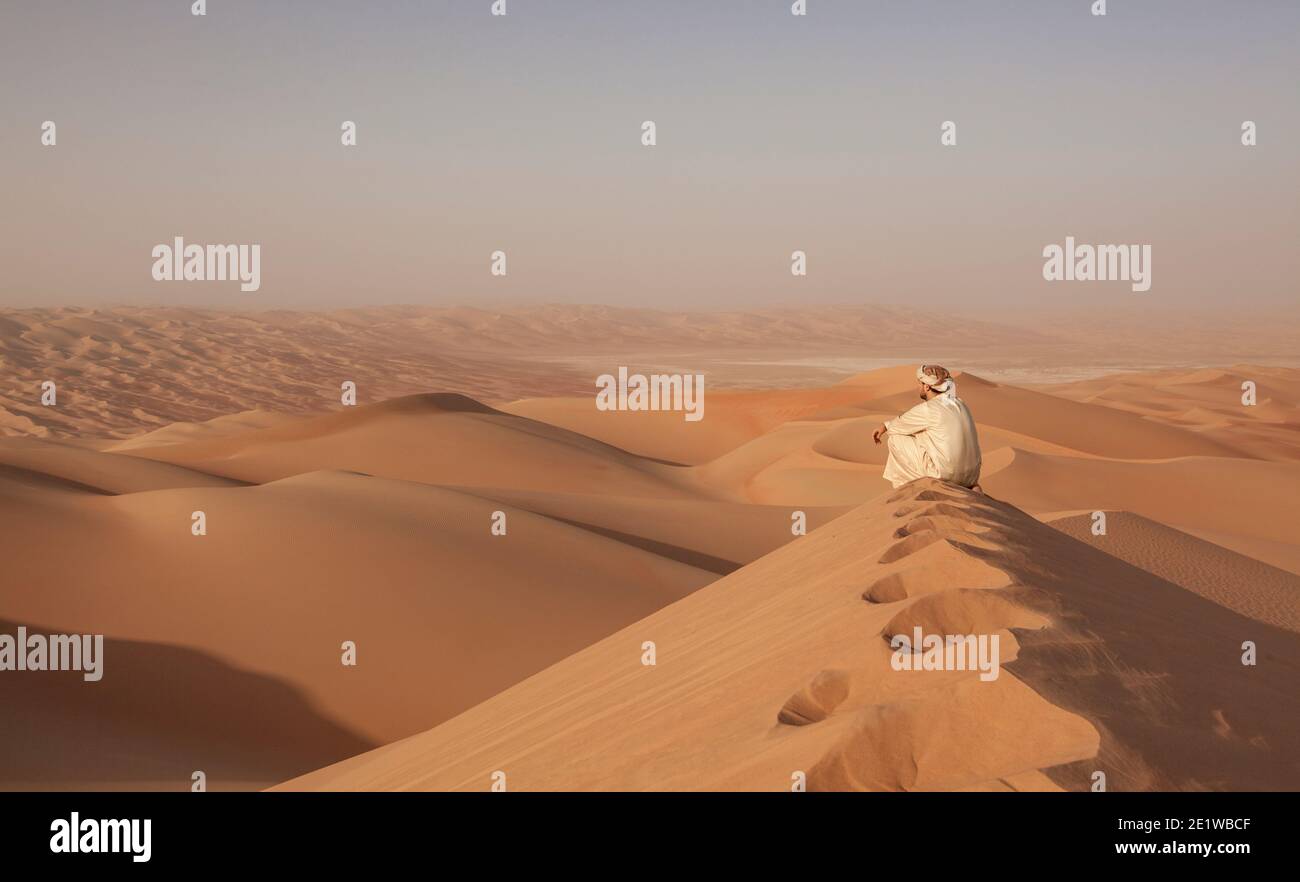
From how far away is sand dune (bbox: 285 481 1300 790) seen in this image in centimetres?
319

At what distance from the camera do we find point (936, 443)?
24.8ft

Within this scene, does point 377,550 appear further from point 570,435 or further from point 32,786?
point 570,435

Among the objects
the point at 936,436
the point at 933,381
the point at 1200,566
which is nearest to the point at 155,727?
the point at 936,436

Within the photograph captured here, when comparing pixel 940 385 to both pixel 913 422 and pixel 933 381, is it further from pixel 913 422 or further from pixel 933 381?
pixel 913 422

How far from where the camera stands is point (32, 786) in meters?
7.80

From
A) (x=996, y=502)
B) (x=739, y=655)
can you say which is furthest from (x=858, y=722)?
(x=996, y=502)

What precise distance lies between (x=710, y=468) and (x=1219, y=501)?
13.1 metres

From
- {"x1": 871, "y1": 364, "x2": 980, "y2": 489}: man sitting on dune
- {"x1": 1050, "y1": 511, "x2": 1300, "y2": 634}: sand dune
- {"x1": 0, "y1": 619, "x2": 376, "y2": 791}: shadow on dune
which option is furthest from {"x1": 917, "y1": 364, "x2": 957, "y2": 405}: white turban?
{"x1": 0, "y1": 619, "x2": 376, "y2": 791}: shadow on dune

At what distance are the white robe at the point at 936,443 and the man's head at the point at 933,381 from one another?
0.32 feet

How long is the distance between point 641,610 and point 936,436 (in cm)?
509

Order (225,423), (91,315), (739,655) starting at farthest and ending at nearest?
(91,315)
(225,423)
(739,655)

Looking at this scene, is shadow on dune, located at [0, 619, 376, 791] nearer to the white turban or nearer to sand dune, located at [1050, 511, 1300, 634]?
the white turban

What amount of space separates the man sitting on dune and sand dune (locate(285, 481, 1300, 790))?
656 millimetres

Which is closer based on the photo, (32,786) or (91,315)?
(32,786)
